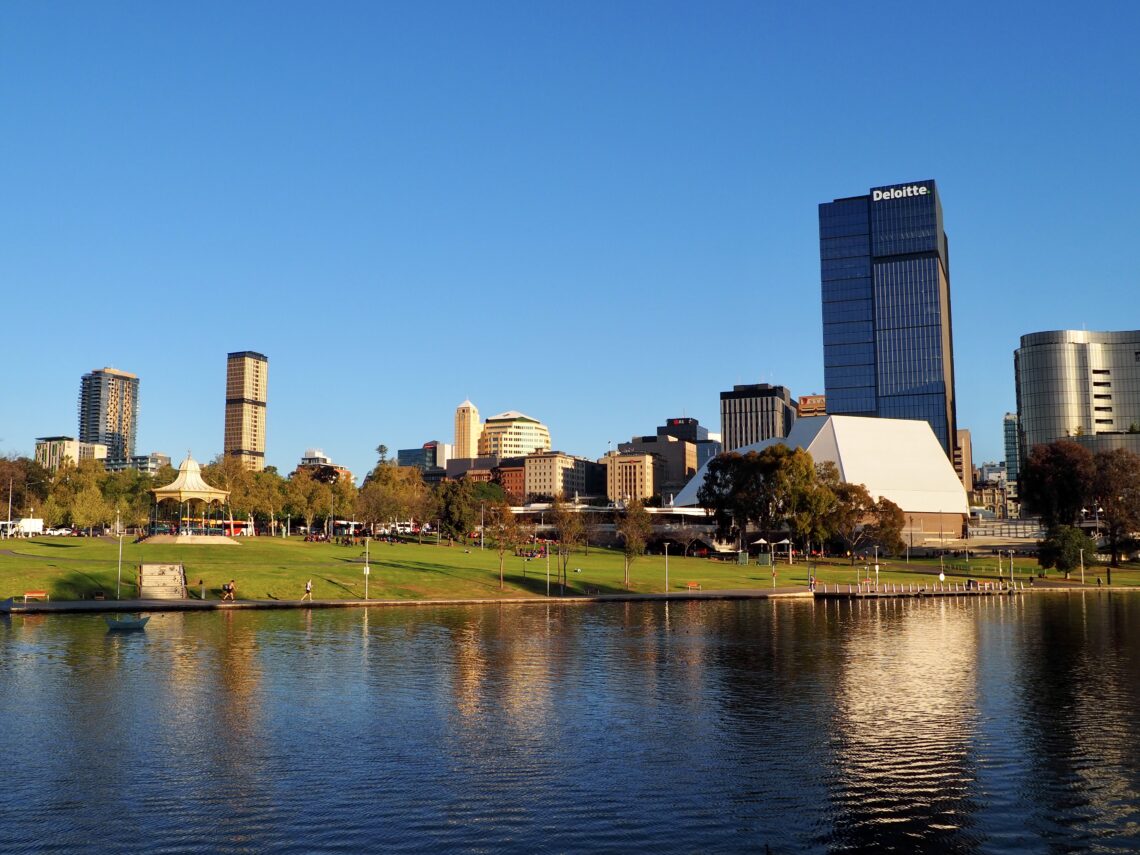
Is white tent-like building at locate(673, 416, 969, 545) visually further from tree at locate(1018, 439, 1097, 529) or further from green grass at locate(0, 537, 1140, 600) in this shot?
green grass at locate(0, 537, 1140, 600)

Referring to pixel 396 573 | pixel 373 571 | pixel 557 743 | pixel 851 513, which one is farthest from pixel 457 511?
pixel 557 743

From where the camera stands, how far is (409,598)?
80.2m

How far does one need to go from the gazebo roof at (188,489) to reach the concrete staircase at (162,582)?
115 feet

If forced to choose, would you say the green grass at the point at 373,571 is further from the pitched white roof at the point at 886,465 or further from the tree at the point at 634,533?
the pitched white roof at the point at 886,465

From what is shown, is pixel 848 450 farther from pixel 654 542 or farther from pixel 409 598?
A: pixel 409 598

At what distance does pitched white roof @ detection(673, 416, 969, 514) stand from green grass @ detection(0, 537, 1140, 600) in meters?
46.4

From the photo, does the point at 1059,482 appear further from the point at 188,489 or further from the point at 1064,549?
the point at 188,489

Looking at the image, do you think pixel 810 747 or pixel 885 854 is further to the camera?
pixel 810 747

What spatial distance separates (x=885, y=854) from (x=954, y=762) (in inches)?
352

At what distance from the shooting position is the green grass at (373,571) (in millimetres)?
79688

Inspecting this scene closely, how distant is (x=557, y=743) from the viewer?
3244 centimetres

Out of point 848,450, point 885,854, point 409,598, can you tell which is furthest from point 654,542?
point 885,854

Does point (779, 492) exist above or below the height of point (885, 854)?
above

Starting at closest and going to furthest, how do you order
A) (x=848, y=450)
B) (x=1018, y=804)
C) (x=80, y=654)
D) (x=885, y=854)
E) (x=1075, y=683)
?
(x=885, y=854) → (x=1018, y=804) → (x=1075, y=683) → (x=80, y=654) → (x=848, y=450)
